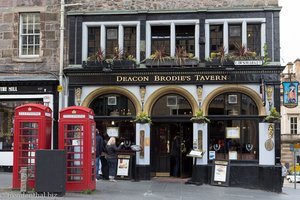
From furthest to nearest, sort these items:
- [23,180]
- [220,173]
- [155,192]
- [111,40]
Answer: [111,40]
[220,173]
[155,192]
[23,180]

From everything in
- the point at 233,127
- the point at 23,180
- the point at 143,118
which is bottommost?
the point at 23,180

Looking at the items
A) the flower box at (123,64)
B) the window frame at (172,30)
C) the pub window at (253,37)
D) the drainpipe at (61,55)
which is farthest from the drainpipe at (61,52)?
the pub window at (253,37)

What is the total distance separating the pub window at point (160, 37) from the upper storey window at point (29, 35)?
4.86 m

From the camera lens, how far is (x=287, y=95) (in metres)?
18.6

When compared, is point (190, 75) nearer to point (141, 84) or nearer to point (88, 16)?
point (141, 84)

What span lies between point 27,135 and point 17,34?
7.37 m

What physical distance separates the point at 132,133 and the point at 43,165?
21.0ft

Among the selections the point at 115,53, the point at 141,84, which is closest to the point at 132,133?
the point at 141,84

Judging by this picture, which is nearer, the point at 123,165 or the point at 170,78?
the point at 123,165

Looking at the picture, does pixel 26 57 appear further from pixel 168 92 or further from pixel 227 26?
pixel 227 26

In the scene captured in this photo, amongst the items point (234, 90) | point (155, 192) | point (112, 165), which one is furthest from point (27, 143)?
point (234, 90)

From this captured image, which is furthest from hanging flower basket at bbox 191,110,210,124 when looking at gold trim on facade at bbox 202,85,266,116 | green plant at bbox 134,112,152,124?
green plant at bbox 134,112,152,124

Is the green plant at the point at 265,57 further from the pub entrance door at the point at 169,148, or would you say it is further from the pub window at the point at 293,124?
the pub window at the point at 293,124

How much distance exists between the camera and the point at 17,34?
65.2 feet
